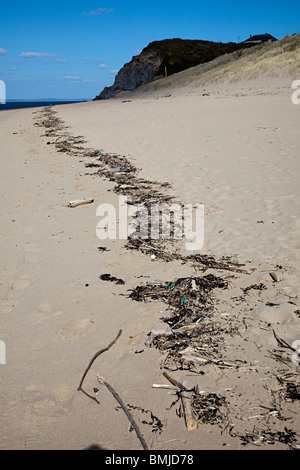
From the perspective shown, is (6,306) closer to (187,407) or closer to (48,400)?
(48,400)

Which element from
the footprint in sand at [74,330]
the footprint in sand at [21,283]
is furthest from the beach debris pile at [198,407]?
the footprint in sand at [21,283]

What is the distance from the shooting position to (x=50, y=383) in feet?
7.65

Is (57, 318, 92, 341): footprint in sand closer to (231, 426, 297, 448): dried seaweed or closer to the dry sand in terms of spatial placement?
the dry sand

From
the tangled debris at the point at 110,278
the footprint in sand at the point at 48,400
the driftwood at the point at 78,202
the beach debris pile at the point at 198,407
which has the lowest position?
the footprint in sand at the point at 48,400

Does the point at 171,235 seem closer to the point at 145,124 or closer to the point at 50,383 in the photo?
the point at 50,383

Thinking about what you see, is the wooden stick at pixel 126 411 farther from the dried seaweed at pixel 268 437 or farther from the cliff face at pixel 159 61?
Result: the cliff face at pixel 159 61

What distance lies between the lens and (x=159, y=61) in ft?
146

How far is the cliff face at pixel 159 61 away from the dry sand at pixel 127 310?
137ft

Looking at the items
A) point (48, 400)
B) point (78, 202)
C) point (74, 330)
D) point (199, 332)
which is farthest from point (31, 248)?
point (199, 332)

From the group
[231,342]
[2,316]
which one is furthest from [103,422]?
[2,316]

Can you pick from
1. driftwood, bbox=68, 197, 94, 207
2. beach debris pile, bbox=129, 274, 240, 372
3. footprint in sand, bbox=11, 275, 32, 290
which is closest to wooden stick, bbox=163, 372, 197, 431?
Result: beach debris pile, bbox=129, 274, 240, 372

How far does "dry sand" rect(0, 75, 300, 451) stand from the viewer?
1.99 meters

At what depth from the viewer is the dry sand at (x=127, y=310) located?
1994 millimetres

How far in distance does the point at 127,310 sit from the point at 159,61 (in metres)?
48.5
